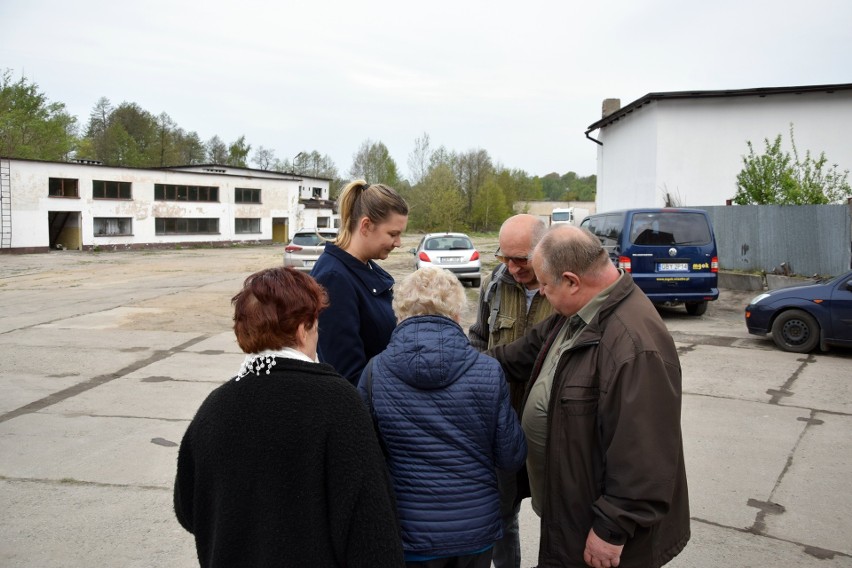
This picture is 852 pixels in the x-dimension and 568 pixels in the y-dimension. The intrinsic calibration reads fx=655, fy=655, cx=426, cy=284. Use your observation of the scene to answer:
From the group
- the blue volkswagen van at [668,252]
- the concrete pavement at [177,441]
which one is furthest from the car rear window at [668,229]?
the concrete pavement at [177,441]

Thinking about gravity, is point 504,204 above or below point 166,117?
below

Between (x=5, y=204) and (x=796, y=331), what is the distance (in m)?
41.7

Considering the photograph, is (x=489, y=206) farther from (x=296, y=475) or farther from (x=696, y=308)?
(x=296, y=475)

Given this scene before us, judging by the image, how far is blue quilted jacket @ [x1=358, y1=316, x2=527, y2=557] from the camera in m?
2.24

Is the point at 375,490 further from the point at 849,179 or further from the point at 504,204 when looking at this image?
the point at 504,204

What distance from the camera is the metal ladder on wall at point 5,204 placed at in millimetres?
38000

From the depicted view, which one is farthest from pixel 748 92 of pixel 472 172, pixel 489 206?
pixel 472 172

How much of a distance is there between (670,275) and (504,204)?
6563 centimetres

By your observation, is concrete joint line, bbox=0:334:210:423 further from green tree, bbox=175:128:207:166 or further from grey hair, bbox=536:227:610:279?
green tree, bbox=175:128:207:166

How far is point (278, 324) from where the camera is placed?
1.79 meters

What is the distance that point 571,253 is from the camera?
91.9 inches

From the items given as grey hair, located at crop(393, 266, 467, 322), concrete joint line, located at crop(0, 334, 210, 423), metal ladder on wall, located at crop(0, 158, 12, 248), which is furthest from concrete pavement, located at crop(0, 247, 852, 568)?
metal ladder on wall, located at crop(0, 158, 12, 248)

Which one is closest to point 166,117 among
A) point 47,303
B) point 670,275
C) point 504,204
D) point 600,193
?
point 504,204

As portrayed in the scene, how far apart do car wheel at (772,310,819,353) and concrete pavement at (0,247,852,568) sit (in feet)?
0.76
